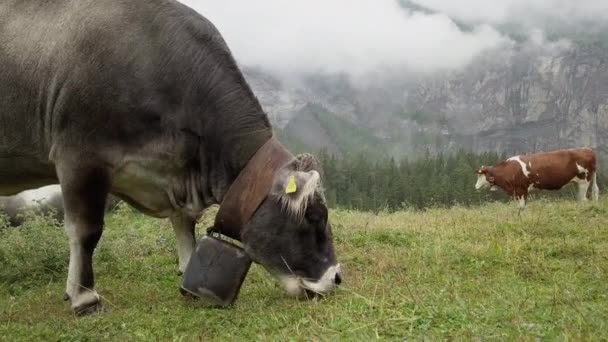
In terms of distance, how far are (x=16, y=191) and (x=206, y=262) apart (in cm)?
261

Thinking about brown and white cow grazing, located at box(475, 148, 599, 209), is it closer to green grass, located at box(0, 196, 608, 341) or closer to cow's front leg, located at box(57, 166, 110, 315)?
green grass, located at box(0, 196, 608, 341)

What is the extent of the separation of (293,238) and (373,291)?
A: 932 millimetres

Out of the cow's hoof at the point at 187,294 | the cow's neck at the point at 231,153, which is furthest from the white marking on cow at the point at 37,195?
the cow's neck at the point at 231,153

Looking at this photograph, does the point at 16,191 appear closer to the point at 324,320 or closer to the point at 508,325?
the point at 324,320

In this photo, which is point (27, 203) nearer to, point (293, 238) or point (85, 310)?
point (85, 310)

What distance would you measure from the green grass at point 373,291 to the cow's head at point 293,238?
239 millimetres

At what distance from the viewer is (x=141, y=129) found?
245 inches

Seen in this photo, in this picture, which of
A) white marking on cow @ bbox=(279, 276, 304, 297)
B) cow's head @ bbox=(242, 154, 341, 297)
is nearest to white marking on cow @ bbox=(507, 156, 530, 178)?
cow's head @ bbox=(242, 154, 341, 297)

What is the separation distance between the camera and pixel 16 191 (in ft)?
23.9

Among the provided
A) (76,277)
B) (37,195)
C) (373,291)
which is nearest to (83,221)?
(76,277)

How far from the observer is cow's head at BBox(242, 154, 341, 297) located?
6152mm

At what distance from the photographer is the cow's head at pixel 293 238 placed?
20.2ft

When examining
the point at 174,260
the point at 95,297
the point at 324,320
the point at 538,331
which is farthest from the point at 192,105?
the point at 538,331

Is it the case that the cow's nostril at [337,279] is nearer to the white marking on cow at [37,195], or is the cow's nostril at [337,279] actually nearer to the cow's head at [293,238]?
the cow's head at [293,238]
